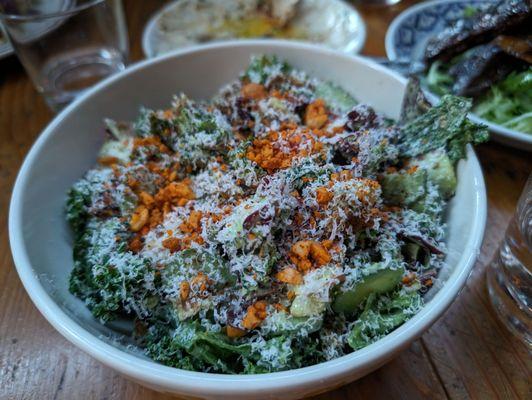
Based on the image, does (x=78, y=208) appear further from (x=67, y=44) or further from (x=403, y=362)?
(x=67, y=44)

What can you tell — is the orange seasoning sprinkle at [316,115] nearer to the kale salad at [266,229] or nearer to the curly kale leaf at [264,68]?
the kale salad at [266,229]

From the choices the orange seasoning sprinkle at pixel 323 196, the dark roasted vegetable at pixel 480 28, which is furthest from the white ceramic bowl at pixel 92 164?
the dark roasted vegetable at pixel 480 28

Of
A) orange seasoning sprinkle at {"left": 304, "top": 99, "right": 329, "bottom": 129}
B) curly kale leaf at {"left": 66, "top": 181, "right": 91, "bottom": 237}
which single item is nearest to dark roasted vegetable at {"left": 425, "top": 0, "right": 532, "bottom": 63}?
orange seasoning sprinkle at {"left": 304, "top": 99, "right": 329, "bottom": 129}

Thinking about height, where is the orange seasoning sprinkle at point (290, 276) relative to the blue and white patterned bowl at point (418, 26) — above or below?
below

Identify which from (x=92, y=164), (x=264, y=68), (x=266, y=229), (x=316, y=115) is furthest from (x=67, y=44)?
(x=266, y=229)

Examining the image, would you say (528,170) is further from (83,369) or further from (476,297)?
(83,369)
